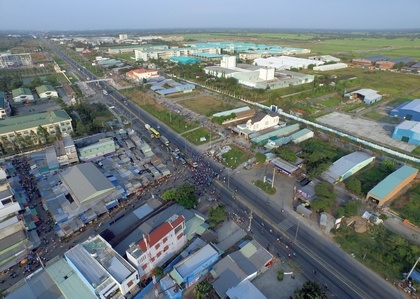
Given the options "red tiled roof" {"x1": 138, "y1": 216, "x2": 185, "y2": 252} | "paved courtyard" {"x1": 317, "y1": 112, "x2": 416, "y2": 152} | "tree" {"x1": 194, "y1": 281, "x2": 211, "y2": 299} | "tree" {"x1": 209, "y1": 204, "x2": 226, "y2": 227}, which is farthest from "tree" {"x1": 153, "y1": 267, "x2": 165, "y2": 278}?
"paved courtyard" {"x1": 317, "y1": 112, "x2": 416, "y2": 152}

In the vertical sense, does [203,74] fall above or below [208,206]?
above

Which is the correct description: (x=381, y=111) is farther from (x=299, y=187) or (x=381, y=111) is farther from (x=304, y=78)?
(x=299, y=187)

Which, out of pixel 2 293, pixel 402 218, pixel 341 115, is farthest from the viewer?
pixel 341 115

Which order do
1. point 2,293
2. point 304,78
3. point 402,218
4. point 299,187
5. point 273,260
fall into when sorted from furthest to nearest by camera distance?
point 304,78
point 299,187
point 402,218
point 273,260
point 2,293

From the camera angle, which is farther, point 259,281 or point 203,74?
point 203,74

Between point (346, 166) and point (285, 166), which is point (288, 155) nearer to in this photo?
point (285, 166)

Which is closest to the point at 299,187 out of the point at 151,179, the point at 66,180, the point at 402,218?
the point at 402,218

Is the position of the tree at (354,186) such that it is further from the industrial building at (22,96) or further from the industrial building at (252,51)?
the industrial building at (252,51)
